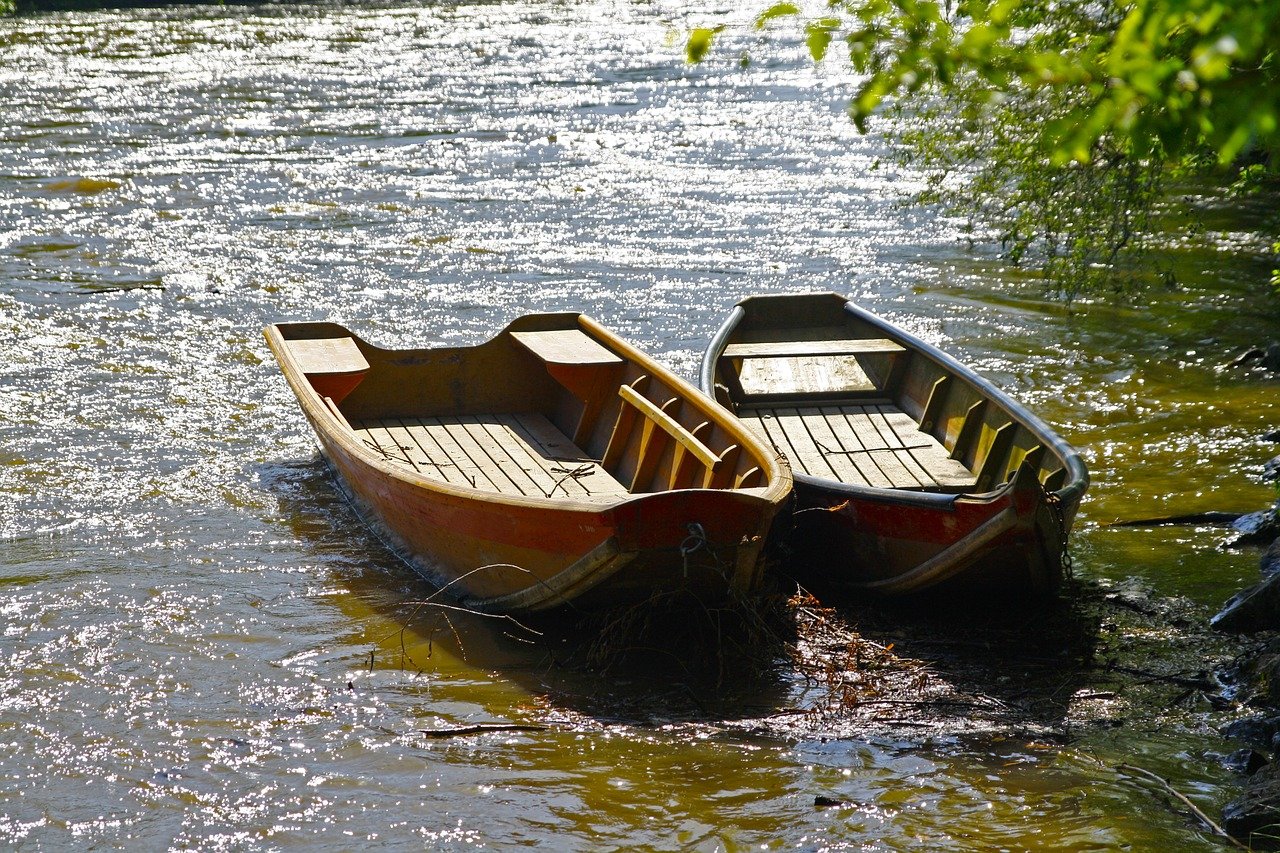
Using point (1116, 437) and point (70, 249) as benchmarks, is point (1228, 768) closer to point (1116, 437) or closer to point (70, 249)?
point (1116, 437)

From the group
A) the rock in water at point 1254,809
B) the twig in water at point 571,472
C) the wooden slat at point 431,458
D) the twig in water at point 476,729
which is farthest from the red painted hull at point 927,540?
the wooden slat at point 431,458

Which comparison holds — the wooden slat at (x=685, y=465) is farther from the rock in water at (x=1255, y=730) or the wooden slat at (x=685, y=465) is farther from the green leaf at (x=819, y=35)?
the green leaf at (x=819, y=35)

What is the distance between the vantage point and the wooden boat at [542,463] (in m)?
6.22

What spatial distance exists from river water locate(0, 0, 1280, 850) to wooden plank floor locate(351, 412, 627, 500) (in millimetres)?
626

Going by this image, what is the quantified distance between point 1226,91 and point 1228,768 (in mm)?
3545

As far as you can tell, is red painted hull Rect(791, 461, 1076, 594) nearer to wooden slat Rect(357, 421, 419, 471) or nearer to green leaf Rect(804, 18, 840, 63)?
wooden slat Rect(357, 421, 419, 471)

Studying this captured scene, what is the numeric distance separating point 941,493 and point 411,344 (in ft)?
22.7

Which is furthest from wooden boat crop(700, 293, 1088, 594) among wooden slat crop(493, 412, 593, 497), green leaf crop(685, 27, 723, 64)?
green leaf crop(685, 27, 723, 64)

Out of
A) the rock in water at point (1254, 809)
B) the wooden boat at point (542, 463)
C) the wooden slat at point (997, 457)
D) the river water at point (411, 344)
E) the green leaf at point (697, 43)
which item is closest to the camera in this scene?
the green leaf at point (697, 43)

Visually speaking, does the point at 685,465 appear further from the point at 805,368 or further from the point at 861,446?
the point at 805,368

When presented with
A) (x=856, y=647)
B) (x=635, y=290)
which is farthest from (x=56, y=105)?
(x=856, y=647)

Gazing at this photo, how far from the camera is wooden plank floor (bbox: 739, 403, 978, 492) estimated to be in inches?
311

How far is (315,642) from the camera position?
720cm

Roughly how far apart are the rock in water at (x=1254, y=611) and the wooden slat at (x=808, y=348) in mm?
3179
